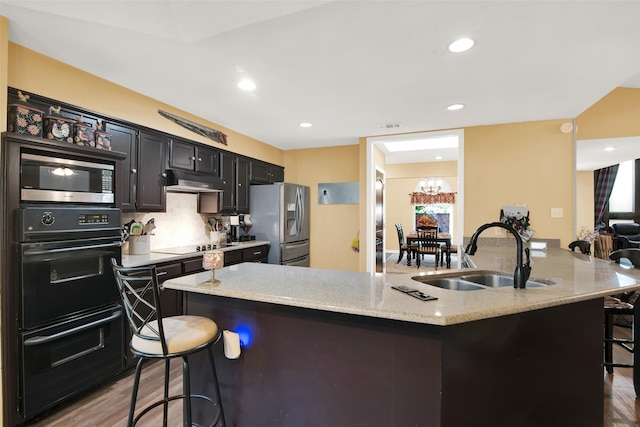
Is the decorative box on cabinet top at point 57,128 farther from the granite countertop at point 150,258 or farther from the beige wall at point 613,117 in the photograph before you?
the beige wall at point 613,117

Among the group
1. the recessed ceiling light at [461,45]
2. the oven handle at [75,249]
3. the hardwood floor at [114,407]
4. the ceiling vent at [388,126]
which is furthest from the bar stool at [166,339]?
the ceiling vent at [388,126]

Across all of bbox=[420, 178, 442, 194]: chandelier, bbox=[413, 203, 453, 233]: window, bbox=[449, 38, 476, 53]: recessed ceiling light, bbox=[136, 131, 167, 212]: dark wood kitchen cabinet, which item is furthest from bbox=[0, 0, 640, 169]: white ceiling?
bbox=[413, 203, 453, 233]: window

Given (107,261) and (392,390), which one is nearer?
(392,390)

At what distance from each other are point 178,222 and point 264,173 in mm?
1682

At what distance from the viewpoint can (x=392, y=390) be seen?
125cm

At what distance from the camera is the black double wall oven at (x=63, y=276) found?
5.91ft

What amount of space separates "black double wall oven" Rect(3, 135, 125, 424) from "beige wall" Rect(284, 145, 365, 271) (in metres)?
3.29

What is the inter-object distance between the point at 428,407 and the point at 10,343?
2339mm

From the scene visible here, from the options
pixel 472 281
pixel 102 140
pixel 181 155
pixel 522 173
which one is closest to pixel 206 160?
pixel 181 155

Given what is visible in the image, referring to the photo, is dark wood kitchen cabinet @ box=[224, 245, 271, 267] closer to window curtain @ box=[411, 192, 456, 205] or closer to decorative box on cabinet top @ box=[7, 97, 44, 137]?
decorative box on cabinet top @ box=[7, 97, 44, 137]

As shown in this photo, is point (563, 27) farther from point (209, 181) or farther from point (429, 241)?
point (429, 241)

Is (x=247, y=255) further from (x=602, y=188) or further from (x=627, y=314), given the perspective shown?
(x=602, y=188)

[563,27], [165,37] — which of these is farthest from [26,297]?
[563,27]

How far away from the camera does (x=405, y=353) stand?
4.04 ft
